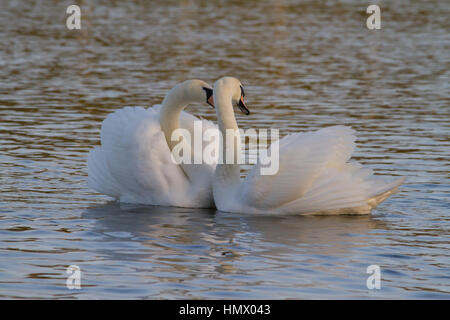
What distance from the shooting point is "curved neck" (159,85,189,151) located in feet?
39.0

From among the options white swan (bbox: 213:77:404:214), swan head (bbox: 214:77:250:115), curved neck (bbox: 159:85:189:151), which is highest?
swan head (bbox: 214:77:250:115)

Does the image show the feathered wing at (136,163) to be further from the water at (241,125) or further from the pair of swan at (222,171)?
the water at (241,125)

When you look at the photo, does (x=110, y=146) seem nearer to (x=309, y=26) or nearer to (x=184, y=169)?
(x=184, y=169)

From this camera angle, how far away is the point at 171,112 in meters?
12.0

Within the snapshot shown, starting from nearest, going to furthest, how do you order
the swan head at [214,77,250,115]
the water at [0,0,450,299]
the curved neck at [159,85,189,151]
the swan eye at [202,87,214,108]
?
1. the water at [0,0,450,299]
2. the swan head at [214,77,250,115]
3. the swan eye at [202,87,214,108]
4. the curved neck at [159,85,189,151]

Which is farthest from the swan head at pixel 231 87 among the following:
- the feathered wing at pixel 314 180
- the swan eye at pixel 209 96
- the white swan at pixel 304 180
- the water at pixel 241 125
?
the water at pixel 241 125

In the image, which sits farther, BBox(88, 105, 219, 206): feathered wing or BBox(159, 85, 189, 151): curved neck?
BBox(159, 85, 189, 151): curved neck

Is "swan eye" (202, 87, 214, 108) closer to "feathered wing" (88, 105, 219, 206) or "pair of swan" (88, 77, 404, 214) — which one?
"pair of swan" (88, 77, 404, 214)

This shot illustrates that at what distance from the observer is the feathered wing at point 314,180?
10898 millimetres

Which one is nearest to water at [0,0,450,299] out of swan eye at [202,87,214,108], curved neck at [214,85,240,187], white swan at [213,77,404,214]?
white swan at [213,77,404,214]

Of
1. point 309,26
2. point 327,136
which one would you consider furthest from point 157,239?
point 309,26

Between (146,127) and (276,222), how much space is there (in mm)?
2023

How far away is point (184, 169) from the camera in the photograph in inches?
470

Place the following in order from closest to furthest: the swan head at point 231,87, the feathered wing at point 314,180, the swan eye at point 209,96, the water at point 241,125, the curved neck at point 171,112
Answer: the water at point 241,125, the feathered wing at point 314,180, the swan head at point 231,87, the swan eye at point 209,96, the curved neck at point 171,112
